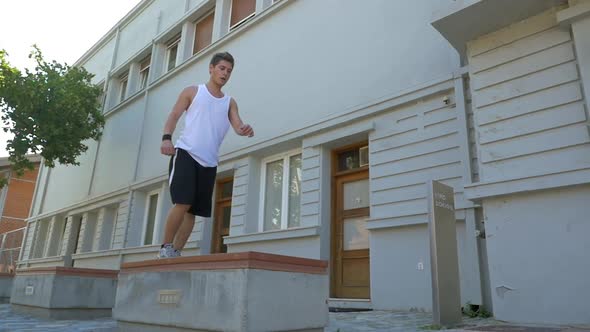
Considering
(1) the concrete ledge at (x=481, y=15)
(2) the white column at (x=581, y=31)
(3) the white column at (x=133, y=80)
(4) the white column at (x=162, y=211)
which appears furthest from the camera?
(3) the white column at (x=133, y=80)

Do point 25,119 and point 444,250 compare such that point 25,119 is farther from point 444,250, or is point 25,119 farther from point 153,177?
point 444,250

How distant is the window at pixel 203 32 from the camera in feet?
37.4

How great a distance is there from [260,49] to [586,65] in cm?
627

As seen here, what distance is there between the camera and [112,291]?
231 inches

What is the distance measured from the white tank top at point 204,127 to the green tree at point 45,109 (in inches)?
369

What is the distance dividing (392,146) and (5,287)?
335 inches

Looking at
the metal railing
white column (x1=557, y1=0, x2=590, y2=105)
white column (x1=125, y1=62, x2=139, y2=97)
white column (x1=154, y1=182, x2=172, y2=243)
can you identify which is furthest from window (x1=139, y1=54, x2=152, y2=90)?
white column (x1=557, y1=0, x2=590, y2=105)

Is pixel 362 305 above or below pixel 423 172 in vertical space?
below

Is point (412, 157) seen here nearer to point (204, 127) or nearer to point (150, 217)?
point (204, 127)

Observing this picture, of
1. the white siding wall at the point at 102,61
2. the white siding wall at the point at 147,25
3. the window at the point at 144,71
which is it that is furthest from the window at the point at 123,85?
the window at the point at 144,71

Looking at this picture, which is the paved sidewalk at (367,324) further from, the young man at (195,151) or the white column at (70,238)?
the white column at (70,238)

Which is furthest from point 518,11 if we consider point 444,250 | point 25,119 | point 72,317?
point 25,119

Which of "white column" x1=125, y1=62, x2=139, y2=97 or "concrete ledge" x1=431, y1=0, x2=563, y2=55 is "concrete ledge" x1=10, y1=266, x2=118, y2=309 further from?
"white column" x1=125, y1=62, x2=139, y2=97

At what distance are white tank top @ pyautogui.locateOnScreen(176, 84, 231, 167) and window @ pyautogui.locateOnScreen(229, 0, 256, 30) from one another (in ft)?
Result: 22.1
